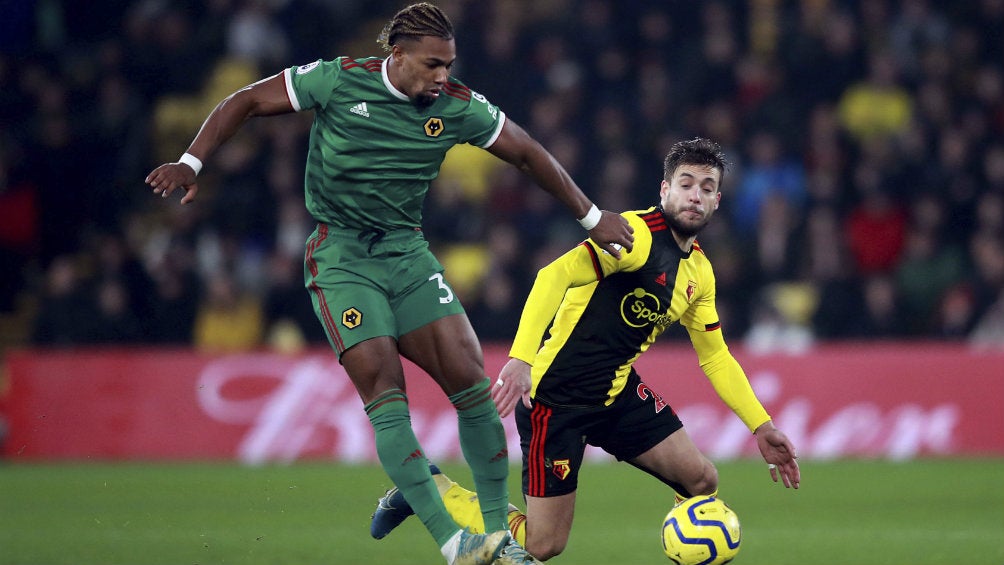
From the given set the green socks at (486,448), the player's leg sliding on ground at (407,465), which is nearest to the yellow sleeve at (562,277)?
the green socks at (486,448)

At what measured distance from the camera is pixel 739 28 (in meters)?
16.0

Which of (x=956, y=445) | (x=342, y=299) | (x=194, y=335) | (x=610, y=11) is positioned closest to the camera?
(x=342, y=299)

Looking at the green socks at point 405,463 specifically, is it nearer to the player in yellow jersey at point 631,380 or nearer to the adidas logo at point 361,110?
A: the player in yellow jersey at point 631,380

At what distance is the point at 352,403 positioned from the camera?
13234 mm

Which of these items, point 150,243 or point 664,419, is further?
point 150,243

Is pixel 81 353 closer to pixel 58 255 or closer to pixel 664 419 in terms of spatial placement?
pixel 58 255

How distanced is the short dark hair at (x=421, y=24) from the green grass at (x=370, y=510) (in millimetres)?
3094

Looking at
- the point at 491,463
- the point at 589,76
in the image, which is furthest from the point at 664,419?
the point at 589,76

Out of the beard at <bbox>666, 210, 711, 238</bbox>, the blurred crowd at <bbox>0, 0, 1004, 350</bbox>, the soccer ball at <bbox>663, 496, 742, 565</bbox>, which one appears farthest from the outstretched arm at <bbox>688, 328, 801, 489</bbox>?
the blurred crowd at <bbox>0, 0, 1004, 350</bbox>

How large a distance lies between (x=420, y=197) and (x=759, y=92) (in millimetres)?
9813

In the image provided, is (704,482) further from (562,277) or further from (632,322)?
(562,277)

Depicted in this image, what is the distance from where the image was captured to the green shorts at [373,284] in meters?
5.88

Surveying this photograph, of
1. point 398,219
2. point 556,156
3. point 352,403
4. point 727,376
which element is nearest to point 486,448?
point 398,219

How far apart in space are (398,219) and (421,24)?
0.86 meters
